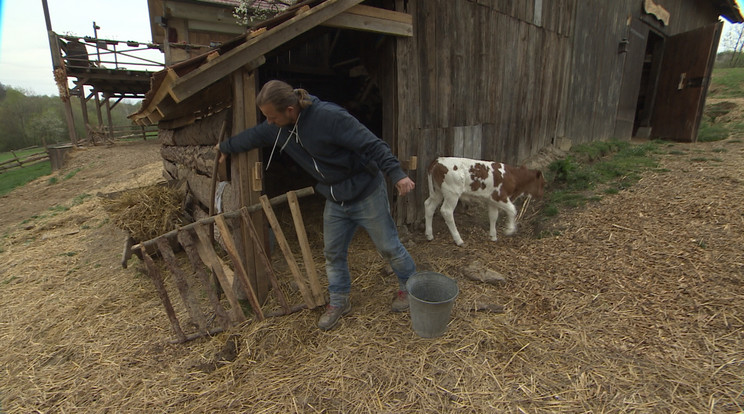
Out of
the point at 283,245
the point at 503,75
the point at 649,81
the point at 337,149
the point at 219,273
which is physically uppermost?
the point at 649,81

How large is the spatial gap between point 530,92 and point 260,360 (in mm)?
6840

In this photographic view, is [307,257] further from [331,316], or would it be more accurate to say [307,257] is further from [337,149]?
[337,149]

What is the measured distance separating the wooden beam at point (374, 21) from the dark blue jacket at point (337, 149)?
1.41 metres

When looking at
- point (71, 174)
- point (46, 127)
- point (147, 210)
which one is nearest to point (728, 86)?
point (147, 210)

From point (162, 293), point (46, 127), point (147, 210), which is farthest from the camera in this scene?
point (46, 127)

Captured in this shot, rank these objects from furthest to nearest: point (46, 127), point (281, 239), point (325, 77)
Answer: point (46, 127)
point (325, 77)
point (281, 239)

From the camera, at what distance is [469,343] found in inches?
116

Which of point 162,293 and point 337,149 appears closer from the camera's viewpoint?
point 337,149

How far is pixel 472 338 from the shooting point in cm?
301

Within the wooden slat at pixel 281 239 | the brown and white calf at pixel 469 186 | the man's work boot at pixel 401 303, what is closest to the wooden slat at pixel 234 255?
the wooden slat at pixel 281 239

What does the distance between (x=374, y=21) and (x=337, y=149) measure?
7.03ft

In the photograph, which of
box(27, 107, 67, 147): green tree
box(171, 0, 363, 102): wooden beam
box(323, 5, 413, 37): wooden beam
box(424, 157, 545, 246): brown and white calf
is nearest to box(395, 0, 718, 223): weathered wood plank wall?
box(323, 5, 413, 37): wooden beam

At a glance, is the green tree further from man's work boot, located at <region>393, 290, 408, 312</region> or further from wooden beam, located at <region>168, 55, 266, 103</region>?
man's work boot, located at <region>393, 290, 408, 312</region>

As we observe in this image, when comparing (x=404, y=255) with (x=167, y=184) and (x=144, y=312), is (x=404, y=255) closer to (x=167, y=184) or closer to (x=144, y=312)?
(x=144, y=312)
